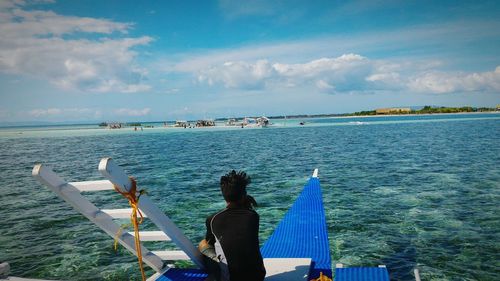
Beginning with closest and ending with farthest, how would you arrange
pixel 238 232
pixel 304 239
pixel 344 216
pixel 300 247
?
pixel 238 232
pixel 300 247
pixel 304 239
pixel 344 216

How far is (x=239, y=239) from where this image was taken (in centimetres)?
418

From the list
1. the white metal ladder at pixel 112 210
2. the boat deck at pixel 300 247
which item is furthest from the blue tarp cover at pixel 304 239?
the white metal ladder at pixel 112 210

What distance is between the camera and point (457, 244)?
1068 cm

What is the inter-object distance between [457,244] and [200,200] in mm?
11352

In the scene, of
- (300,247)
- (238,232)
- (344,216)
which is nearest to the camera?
(238,232)

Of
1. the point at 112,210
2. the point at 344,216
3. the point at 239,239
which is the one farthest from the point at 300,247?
the point at 344,216

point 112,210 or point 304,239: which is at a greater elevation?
point 112,210

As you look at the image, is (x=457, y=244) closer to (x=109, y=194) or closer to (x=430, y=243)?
(x=430, y=243)

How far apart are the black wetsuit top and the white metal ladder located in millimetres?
799

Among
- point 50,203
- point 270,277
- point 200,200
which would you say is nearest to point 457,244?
point 270,277

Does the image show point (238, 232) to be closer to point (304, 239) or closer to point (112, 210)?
point (112, 210)

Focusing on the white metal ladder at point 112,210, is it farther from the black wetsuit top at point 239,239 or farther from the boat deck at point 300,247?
the boat deck at point 300,247

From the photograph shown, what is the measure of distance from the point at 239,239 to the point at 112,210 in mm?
1920

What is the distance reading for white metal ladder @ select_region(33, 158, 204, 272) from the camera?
11.6 ft
